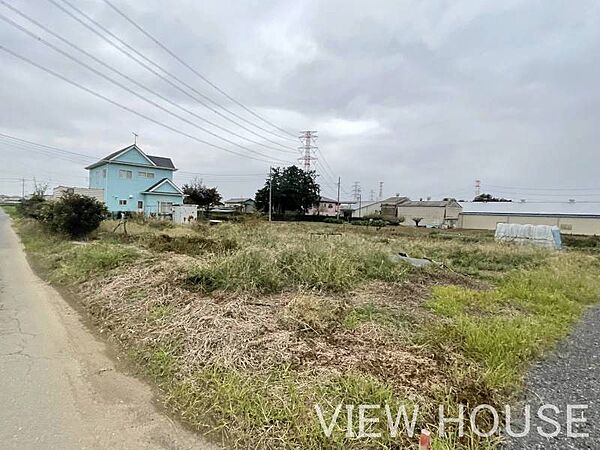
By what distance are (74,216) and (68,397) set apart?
11.2 metres

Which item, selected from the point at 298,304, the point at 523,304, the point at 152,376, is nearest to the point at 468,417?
the point at 298,304

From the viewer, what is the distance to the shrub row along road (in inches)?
87.2

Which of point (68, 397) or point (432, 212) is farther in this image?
point (432, 212)

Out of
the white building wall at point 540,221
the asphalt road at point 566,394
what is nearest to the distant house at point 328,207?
the white building wall at point 540,221

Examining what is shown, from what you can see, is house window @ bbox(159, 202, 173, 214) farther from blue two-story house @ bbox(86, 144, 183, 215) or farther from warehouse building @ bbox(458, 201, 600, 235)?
warehouse building @ bbox(458, 201, 600, 235)

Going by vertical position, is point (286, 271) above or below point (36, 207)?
below

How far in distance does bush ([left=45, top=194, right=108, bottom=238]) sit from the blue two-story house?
50.4 feet

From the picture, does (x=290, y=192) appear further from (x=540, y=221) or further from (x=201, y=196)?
(x=540, y=221)

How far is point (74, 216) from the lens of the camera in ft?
39.3

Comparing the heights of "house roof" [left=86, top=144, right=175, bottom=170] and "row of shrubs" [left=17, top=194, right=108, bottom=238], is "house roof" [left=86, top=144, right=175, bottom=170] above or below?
above

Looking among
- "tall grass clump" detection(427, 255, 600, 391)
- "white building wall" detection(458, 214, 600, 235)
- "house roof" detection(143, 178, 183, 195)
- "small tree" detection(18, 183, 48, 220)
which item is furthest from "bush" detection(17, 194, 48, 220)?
"white building wall" detection(458, 214, 600, 235)

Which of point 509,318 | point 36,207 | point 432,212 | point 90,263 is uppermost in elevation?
point 432,212

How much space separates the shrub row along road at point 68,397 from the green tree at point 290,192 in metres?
37.3

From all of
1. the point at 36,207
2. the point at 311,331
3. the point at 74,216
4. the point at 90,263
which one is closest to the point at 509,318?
the point at 311,331
